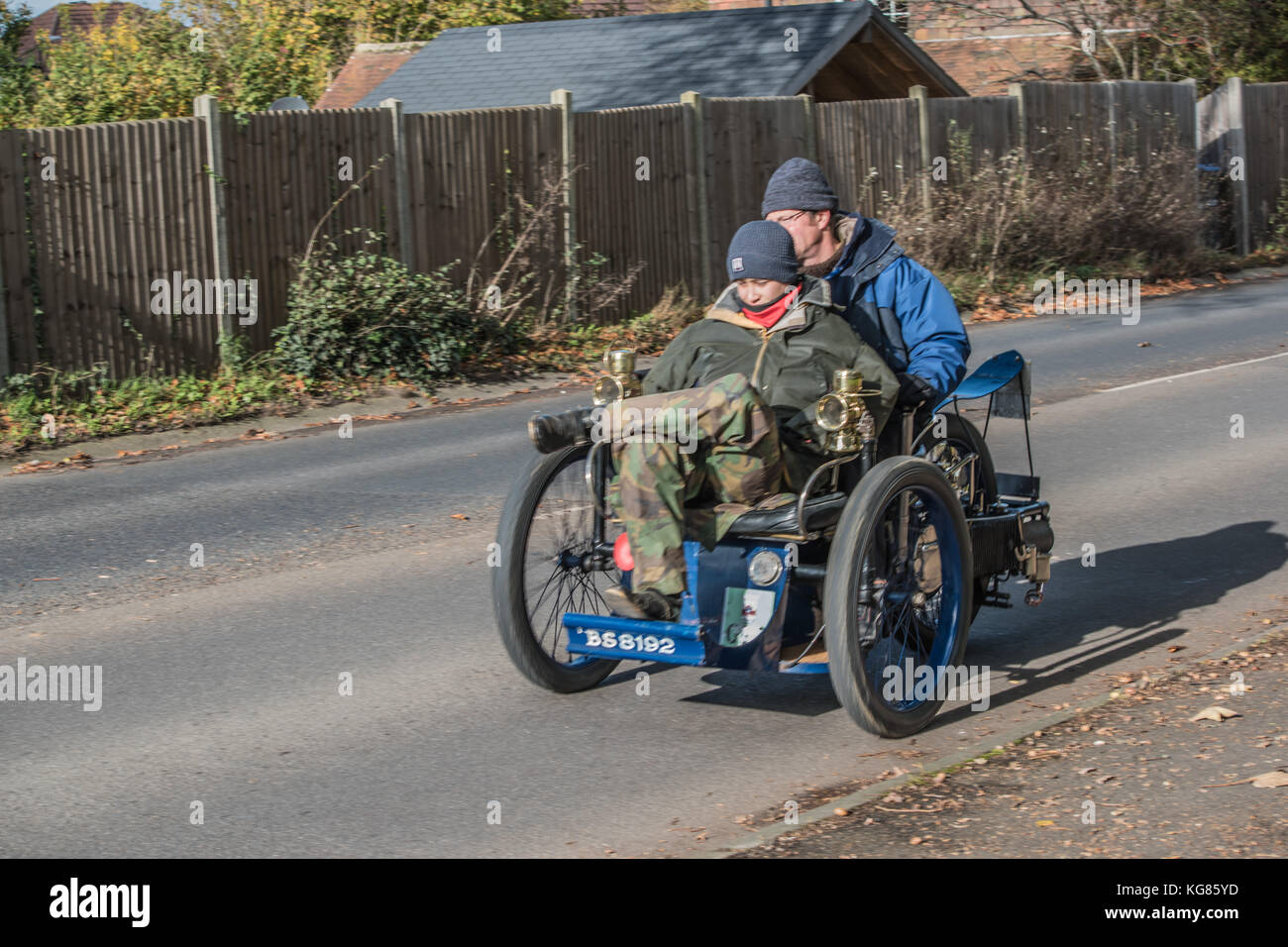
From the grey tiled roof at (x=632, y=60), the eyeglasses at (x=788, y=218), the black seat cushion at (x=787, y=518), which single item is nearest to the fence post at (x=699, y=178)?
the grey tiled roof at (x=632, y=60)

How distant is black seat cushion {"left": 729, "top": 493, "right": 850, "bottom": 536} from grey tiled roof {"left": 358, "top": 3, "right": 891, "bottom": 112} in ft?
59.5

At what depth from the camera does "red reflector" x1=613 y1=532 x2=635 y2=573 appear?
5.17 meters

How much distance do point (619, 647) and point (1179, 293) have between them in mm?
17592

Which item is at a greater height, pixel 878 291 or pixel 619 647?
pixel 878 291

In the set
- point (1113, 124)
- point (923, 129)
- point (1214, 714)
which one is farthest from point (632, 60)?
point (1214, 714)

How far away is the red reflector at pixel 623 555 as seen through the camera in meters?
5.17

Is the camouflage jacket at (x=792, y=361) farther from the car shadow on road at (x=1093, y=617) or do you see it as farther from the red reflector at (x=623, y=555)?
the car shadow on road at (x=1093, y=617)

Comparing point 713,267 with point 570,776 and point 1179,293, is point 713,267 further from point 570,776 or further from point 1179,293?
point 570,776

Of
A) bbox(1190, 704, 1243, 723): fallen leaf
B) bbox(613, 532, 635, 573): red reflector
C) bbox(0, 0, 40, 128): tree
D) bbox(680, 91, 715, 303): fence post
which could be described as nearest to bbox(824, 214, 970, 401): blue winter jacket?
bbox(613, 532, 635, 573): red reflector

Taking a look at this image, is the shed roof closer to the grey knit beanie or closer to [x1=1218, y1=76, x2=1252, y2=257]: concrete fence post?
[x1=1218, y1=76, x2=1252, y2=257]: concrete fence post

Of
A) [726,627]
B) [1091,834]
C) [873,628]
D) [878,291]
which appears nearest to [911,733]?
[873,628]

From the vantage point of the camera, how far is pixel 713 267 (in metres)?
18.9

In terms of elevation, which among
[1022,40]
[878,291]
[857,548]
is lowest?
[857,548]

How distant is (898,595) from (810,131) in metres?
15.4
